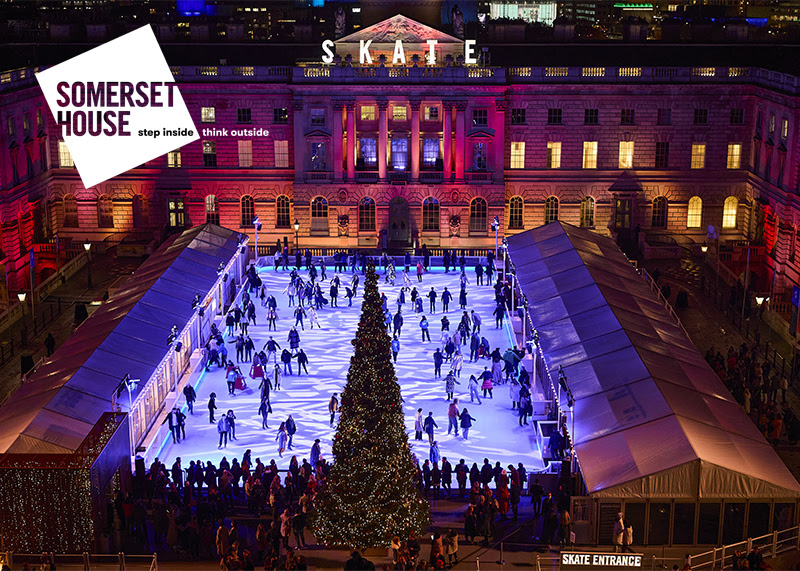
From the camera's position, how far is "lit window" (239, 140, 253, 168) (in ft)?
284

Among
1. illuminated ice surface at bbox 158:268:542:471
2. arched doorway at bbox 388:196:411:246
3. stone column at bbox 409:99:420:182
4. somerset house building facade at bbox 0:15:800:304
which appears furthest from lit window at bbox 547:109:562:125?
illuminated ice surface at bbox 158:268:542:471

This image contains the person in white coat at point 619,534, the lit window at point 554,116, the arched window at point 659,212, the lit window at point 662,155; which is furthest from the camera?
the arched window at point 659,212

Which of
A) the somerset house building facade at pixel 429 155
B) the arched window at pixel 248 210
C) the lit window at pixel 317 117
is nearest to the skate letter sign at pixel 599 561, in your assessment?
the somerset house building facade at pixel 429 155

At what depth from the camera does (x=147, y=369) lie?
49750 millimetres

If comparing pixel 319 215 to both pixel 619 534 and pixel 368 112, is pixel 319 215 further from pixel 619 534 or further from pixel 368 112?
pixel 619 534

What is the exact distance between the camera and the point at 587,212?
8700cm

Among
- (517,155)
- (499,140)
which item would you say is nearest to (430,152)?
(499,140)

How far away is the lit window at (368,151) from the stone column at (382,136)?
925 mm

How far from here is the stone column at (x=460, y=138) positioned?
8444 centimetres

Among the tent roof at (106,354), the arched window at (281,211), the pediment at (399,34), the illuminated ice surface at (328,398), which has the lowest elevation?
the illuminated ice surface at (328,398)

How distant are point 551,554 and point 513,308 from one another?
28.7 metres

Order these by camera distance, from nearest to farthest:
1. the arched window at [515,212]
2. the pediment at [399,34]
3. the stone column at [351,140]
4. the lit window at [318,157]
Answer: the pediment at [399,34] → the stone column at [351,140] → the lit window at [318,157] → the arched window at [515,212]

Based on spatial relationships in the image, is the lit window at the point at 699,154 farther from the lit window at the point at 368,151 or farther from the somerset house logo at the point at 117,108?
the somerset house logo at the point at 117,108

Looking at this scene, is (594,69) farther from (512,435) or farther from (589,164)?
(512,435)
